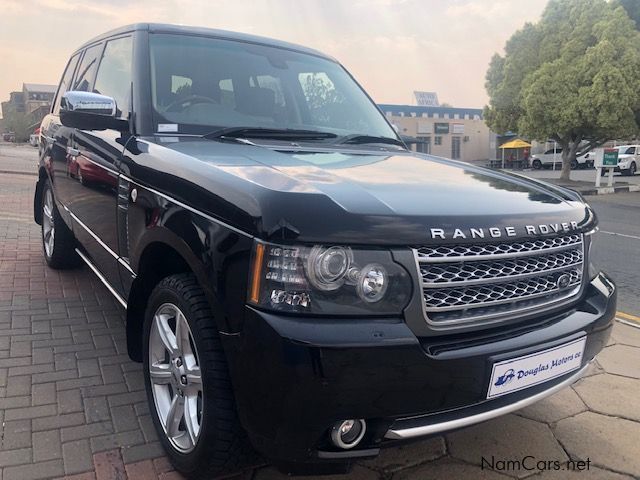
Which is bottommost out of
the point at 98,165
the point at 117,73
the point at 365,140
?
the point at 98,165

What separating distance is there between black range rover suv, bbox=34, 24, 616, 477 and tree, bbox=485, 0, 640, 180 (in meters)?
19.4

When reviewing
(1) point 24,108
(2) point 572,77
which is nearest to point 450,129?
(2) point 572,77

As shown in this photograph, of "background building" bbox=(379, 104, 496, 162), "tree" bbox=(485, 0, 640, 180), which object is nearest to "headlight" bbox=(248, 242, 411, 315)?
"tree" bbox=(485, 0, 640, 180)

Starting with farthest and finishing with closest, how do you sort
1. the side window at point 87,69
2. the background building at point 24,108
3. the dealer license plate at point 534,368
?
the background building at point 24,108 → the side window at point 87,69 → the dealer license plate at point 534,368

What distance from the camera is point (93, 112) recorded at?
302 centimetres

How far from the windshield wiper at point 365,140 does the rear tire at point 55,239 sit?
107 inches

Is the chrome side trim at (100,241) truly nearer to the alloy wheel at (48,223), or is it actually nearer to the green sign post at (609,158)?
the alloy wheel at (48,223)

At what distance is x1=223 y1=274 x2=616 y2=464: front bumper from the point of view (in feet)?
5.59

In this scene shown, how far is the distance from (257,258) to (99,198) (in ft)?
6.17

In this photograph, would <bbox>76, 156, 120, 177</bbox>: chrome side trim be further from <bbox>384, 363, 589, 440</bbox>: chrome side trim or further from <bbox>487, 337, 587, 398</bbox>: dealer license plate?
<bbox>487, 337, 587, 398</bbox>: dealer license plate

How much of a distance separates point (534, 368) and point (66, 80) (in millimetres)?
4753

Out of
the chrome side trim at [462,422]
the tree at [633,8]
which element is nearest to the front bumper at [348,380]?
the chrome side trim at [462,422]

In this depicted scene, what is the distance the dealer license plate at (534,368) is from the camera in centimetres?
197

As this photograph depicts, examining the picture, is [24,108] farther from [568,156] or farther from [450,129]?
[568,156]
